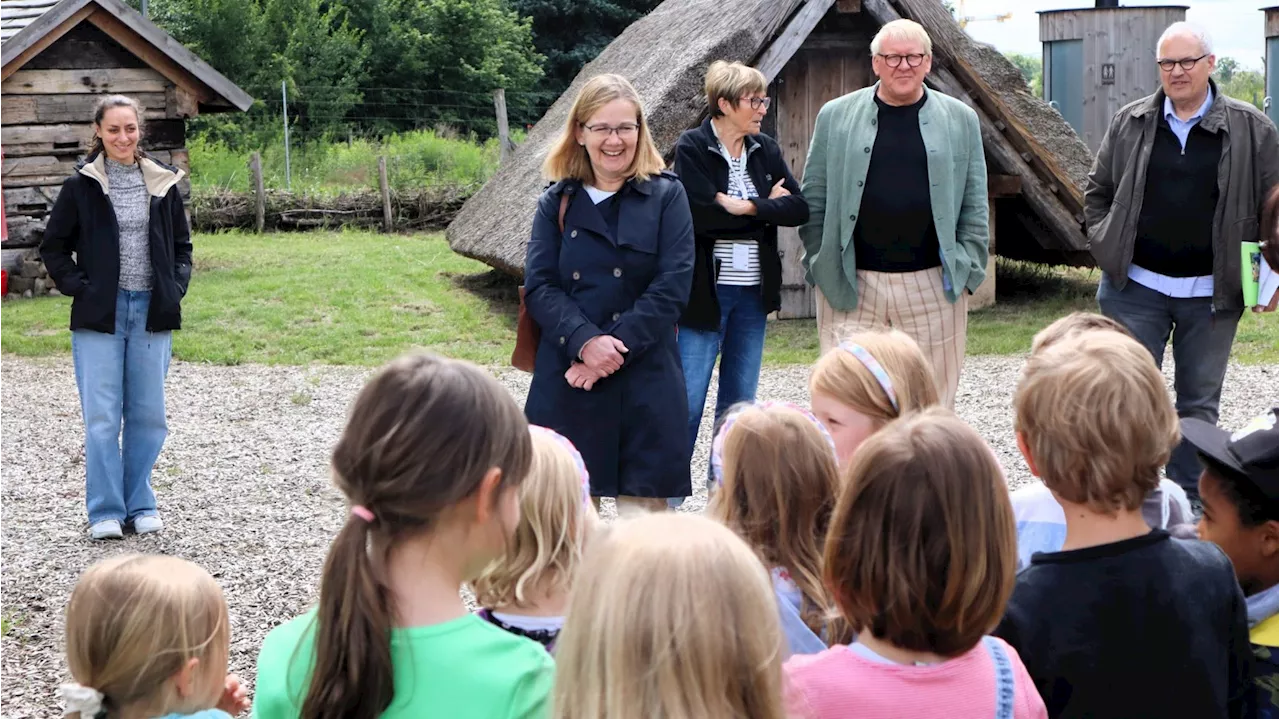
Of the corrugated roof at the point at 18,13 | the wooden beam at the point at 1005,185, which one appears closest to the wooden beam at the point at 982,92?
the wooden beam at the point at 1005,185

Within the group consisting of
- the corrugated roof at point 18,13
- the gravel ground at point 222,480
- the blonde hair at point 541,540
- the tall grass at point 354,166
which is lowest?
the gravel ground at point 222,480

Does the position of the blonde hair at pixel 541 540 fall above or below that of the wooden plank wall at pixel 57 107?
below

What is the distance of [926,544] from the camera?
2.00 meters

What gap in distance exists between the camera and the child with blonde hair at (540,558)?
250cm

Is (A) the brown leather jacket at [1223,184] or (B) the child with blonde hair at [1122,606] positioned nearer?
(B) the child with blonde hair at [1122,606]

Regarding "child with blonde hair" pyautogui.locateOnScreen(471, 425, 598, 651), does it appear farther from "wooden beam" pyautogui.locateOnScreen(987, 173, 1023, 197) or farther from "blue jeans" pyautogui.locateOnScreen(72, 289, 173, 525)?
"wooden beam" pyautogui.locateOnScreen(987, 173, 1023, 197)

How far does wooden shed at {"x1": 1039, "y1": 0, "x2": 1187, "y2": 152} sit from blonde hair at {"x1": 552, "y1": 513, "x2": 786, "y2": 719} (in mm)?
18785

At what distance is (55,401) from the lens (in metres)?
9.09

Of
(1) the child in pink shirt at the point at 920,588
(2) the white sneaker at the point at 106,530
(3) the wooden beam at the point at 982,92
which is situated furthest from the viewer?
(3) the wooden beam at the point at 982,92

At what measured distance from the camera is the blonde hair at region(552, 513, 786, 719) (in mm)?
1652

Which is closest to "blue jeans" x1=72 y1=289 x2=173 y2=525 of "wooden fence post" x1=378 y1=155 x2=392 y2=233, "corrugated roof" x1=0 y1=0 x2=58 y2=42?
"corrugated roof" x1=0 y1=0 x2=58 y2=42

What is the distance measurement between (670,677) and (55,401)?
27.5 ft

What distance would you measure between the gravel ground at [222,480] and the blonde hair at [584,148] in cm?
182

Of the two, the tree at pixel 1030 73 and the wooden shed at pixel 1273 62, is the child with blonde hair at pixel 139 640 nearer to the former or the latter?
the tree at pixel 1030 73
